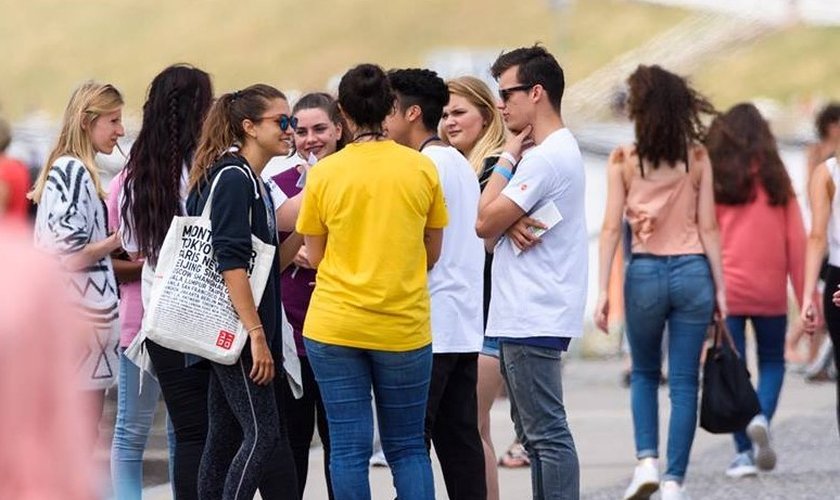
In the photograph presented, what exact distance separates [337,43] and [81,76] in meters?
11.0

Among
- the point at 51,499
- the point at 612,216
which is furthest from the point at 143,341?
the point at 51,499

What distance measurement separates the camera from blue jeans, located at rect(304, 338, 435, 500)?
18.9ft

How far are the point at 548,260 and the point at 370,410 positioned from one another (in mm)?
760

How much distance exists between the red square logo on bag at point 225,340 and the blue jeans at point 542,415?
943 mm

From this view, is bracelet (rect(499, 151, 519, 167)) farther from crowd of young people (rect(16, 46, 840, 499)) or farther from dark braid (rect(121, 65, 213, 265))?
dark braid (rect(121, 65, 213, 265))

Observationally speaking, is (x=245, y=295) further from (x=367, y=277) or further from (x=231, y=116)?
(x=231, y=116)

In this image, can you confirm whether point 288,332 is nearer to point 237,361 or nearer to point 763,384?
point 237,361

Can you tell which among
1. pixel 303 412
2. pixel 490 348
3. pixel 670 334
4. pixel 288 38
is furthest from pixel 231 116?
pixel 288 38

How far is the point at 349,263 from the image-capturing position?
18.8 ft

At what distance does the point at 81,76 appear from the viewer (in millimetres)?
80812

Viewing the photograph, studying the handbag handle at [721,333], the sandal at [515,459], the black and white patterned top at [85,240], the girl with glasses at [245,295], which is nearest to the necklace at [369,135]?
the girl with glasses at [245,295]

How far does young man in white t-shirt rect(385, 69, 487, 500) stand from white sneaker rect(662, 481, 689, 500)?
5.47 feet

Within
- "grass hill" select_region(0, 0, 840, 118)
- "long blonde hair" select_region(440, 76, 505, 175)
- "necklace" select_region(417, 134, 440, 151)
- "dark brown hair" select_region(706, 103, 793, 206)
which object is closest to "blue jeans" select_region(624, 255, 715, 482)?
"long blonde hair" select_region(440, 76, 505, 175)

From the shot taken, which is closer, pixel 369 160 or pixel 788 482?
pixel 369 160
